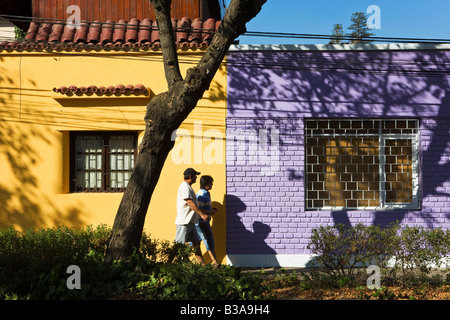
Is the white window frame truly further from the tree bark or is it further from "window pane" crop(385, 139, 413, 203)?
the tree bark

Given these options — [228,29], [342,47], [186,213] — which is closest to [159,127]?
[228,29]

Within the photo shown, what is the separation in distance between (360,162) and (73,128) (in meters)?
6.10

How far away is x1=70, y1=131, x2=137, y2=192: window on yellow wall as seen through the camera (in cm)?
988

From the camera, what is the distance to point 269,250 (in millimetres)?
9477

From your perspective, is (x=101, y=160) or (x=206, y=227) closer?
(x=206, y=227)

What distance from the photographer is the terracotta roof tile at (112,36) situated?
31.7 feet

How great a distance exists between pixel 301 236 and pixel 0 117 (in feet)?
22.3

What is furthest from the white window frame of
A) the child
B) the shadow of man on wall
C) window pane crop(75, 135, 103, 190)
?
window pane crop(75, 135, 103, 190)

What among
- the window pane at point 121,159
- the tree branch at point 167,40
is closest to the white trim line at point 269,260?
the window pane at point 121,159

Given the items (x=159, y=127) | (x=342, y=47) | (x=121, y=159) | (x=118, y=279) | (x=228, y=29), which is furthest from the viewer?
(x=121, y=159)

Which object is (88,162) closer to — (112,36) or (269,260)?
(112,36)

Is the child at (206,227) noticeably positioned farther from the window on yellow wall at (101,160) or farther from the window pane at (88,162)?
the window pane at (88,162)

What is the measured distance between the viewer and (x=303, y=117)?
31.5 ft
